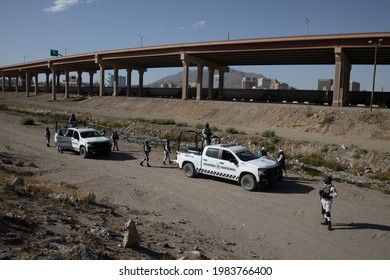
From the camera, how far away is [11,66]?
115438mm

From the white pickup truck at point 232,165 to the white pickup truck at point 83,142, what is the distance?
21.6ft

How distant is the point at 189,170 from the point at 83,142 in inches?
326

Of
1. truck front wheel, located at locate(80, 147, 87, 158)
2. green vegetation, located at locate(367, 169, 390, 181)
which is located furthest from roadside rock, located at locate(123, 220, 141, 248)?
green vegetation, located at locate(367, 169, 390, 181)

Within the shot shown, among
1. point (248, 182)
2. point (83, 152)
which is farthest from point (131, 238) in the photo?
point (83, 152)

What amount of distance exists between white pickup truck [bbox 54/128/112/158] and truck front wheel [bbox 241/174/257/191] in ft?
34.5

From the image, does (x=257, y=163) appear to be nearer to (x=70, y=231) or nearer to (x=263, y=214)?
(x=263, y=214)

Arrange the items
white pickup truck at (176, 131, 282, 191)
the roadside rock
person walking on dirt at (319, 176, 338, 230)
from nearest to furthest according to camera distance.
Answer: the roadside rock → person walking on dirt at (319, 176, 338, 230) → white pickup truck at (176, 131, 282, 191)

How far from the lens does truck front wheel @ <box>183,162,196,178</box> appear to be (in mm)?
16469

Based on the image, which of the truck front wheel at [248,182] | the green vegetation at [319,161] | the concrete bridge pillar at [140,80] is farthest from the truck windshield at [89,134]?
the concrete bridge pillar at [140,80]

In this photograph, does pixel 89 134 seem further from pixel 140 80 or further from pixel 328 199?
pixel 140 80

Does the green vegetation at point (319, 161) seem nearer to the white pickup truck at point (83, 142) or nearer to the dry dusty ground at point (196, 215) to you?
the dry dusty ground at point (196, 215)

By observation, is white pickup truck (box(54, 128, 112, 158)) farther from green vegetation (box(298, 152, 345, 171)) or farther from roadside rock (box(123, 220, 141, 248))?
roadside rock (box(123, 220, 141, 248))

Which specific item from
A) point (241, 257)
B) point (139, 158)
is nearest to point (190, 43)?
point (139, 158)

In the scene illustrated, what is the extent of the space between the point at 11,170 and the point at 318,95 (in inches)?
1927
